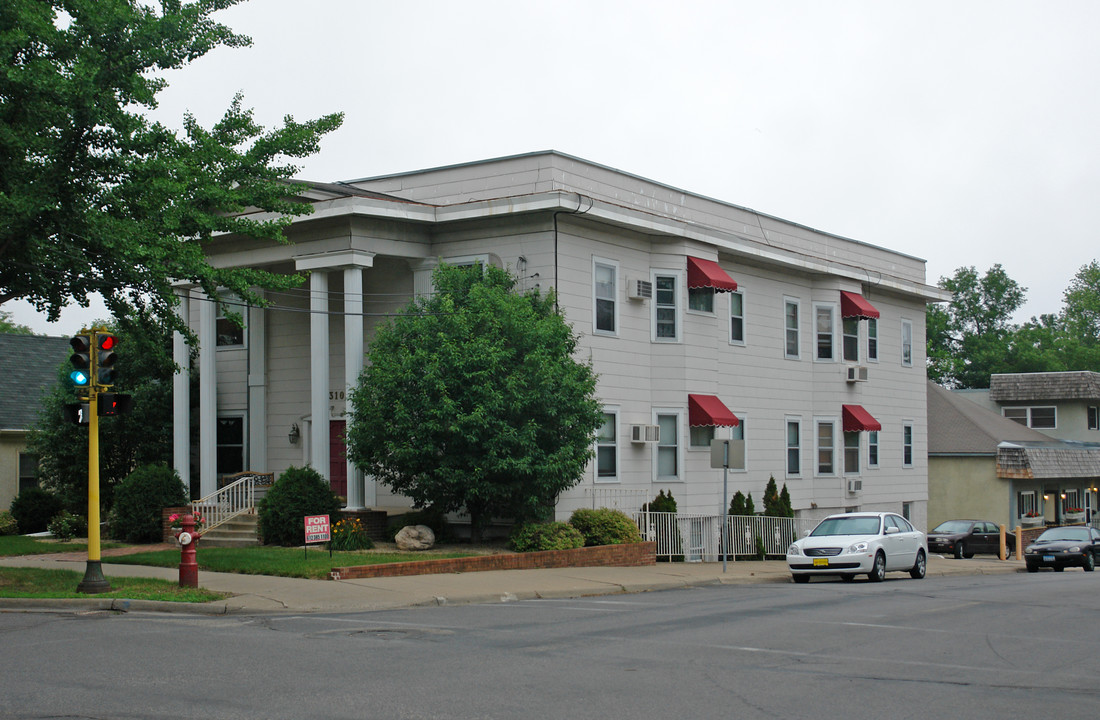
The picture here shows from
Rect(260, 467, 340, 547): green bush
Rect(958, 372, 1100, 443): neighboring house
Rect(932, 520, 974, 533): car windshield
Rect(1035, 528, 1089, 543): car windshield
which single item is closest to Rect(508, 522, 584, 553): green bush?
A: Rect(260, 467, 340, 547): green bush

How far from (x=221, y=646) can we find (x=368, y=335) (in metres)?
15.4

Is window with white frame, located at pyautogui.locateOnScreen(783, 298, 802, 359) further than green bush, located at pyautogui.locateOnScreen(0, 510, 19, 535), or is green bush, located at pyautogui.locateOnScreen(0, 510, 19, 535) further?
window with white frame, located at pyautogui.locateOnScreen(783, 298, 802, 359)

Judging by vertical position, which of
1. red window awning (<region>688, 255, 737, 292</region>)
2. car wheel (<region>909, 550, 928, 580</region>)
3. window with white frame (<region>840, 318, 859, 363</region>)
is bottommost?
car wheel (<region>909, 550, 928, 580</region>)

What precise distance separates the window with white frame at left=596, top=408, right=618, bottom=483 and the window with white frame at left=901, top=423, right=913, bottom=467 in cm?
1541

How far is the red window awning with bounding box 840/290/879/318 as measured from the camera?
110 ft

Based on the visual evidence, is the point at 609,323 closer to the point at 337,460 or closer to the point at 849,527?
the point at 849,527

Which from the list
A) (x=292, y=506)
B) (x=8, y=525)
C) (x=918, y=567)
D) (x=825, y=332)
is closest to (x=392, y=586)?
(x=292, y=506)

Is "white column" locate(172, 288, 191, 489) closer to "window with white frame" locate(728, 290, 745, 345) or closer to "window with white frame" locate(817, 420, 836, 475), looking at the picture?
"window with white frame" locate(728, 290, 745, 345)

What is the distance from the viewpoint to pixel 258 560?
20.5 meters

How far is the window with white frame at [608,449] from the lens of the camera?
85.2 ft

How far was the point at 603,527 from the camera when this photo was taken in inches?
950

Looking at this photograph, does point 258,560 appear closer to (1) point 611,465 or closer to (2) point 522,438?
(2) point 522,438

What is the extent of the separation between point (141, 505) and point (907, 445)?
2473 cm

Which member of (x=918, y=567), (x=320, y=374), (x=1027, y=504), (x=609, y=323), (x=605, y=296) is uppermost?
(x=605, y=296)
